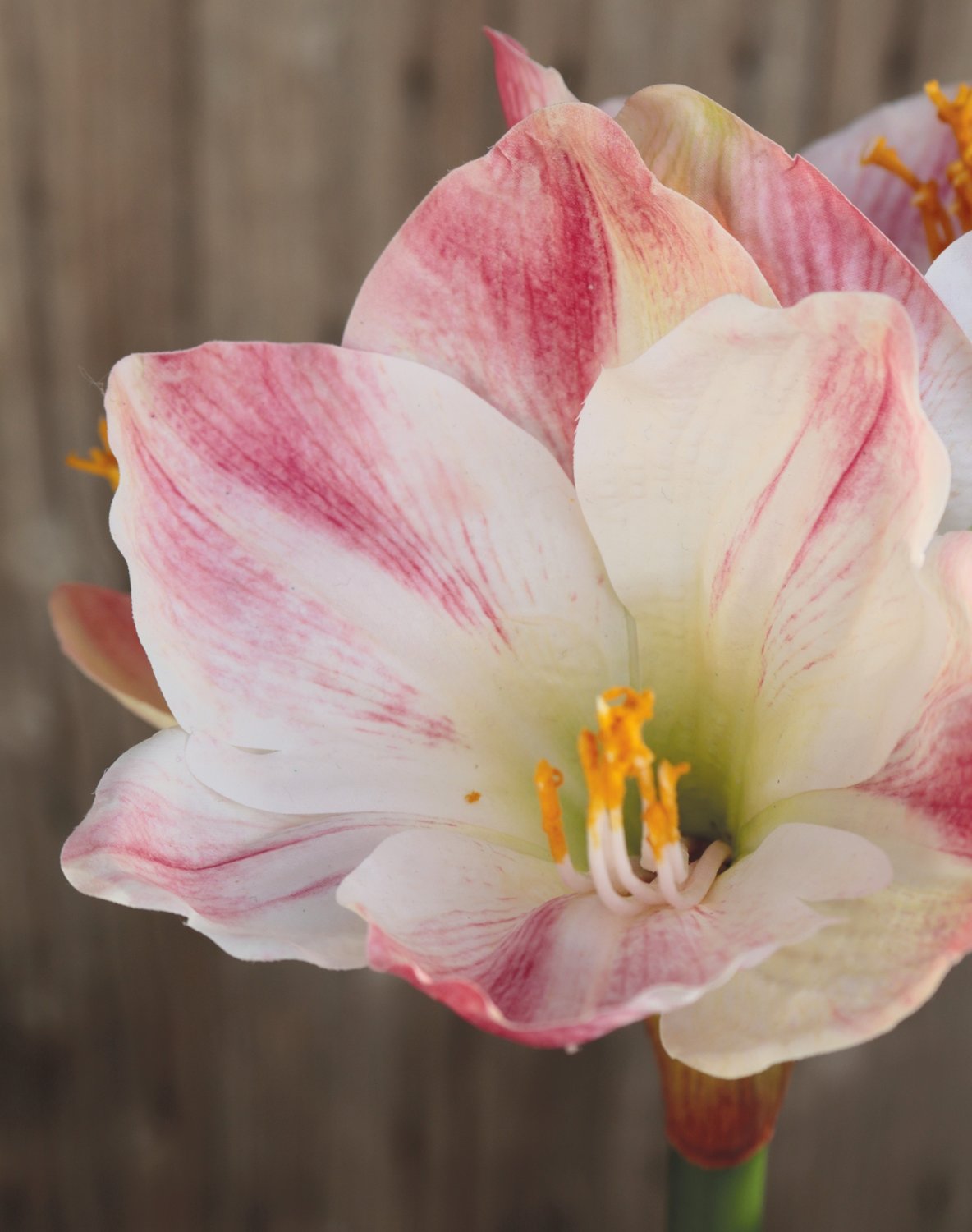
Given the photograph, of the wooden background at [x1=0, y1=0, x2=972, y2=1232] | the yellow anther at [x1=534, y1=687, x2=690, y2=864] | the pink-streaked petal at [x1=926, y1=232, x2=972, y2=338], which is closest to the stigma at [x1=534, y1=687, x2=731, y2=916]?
the yellow anther at [x1=534, y1=687, x2=690, y2=864]

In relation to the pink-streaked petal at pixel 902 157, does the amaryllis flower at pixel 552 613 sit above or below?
below

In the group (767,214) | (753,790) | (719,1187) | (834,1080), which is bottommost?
(834,1080)

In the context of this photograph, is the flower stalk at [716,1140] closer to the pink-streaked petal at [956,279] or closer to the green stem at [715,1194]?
the green stem at [715,1194]

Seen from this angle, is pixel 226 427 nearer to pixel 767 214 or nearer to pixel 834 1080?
pixel 767 214

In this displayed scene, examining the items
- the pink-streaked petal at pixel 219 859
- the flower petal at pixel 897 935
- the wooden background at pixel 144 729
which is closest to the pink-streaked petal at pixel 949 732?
the flower petal at pixel 897 935

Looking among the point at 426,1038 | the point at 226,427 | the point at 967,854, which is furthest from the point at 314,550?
the point at 426,1038

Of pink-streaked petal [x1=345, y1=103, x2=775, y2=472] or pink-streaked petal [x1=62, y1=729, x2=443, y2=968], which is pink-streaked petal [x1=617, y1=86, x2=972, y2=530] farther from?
pink-streaked petal [x1=62, y1=729, x2=443, y2=968]
